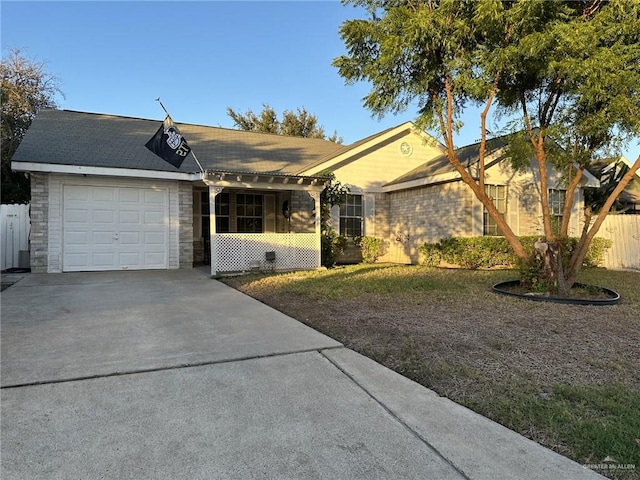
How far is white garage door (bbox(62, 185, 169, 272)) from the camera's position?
11141mm

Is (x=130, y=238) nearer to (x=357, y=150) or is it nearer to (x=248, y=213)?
(x=248, y=213)

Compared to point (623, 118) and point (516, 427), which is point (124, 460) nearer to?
point (516, 427)

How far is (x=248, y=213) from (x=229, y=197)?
90 cm

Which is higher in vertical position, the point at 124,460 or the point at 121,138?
the point at 121,138

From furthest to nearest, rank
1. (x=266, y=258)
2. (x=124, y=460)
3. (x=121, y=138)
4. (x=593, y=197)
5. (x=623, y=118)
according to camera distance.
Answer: (x=593, y=197), (x=121, y=138), (x=266, y=258), (x=623, y=118), (x=124, y=460)

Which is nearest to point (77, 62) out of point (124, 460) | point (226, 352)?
point (226, 352)

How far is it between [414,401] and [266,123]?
34376mm

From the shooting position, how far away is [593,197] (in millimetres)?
16125

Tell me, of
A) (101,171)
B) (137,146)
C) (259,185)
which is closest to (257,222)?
Answer: (259,185)

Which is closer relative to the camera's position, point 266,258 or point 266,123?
point 266,258

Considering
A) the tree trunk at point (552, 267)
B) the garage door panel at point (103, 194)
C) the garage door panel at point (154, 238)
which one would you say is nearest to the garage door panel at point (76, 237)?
the garage door panel at point (103, 194)

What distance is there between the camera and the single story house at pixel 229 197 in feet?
35.8

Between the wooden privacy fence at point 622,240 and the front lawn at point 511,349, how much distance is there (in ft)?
16.9

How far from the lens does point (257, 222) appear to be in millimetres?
14688
